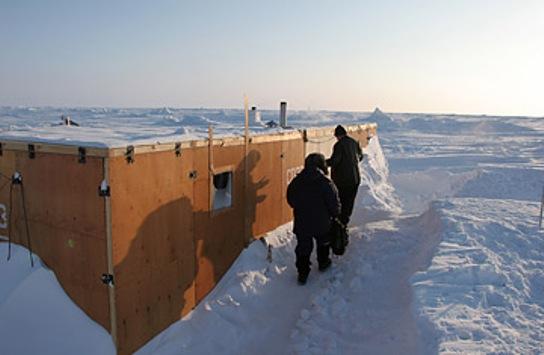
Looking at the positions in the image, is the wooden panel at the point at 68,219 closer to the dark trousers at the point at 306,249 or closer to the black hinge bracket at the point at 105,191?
the black hinge bracket at the point at 105,191

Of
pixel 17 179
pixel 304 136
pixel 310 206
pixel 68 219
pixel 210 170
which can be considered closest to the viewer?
pixel 68 219

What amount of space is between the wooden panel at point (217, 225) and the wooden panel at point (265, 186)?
324 mm

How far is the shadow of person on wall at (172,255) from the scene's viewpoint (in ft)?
16.3

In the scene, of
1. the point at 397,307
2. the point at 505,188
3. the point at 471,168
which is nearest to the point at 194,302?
the point at 397,307

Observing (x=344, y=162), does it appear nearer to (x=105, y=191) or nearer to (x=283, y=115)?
(x=283, y=115)

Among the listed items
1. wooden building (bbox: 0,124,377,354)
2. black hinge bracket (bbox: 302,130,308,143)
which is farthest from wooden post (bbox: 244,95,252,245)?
black hinge bracket (bbox: 302,130,308,143)

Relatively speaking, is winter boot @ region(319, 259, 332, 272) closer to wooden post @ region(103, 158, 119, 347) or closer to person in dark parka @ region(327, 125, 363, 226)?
person in dark parka @ region(327, 125, 363, 226)

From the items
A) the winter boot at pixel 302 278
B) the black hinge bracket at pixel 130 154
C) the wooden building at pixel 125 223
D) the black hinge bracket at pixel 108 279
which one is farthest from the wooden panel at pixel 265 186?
the black hinge bracket at pixel 108 279

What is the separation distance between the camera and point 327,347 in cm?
519

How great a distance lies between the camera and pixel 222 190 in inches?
276

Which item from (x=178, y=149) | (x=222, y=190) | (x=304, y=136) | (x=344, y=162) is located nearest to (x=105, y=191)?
(x=178, y=149)

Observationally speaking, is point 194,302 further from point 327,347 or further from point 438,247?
point 438,247

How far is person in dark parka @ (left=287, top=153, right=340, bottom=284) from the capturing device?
21.7ft

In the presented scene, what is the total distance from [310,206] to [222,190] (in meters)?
1.43
